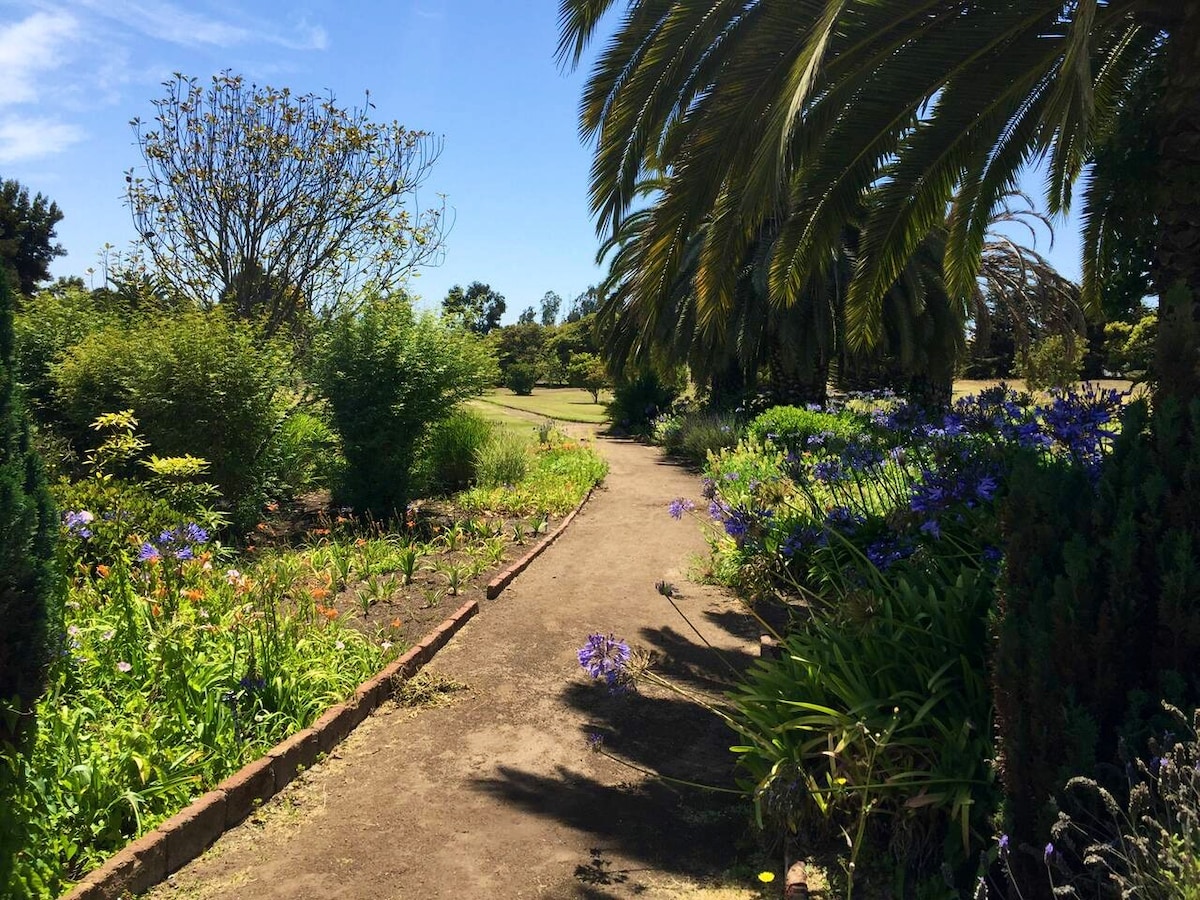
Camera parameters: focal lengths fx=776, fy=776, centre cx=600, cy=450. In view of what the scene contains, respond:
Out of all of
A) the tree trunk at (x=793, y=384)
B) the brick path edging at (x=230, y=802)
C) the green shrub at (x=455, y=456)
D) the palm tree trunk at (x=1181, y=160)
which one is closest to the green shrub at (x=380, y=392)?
the green shrub at (x=455, y=456)

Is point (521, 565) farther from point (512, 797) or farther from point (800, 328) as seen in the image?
point (800, 328)

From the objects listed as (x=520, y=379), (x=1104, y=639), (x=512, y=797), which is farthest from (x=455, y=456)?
(x=520, y=379)

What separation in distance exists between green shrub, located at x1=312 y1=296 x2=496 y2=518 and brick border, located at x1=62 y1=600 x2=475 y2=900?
15.3 feet

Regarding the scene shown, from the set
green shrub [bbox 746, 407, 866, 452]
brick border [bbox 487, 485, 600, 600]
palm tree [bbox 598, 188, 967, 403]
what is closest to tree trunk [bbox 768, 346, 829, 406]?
palm tree [bbox 598, 188, 967, 403]

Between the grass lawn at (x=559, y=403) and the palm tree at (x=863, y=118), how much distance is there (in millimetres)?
19750

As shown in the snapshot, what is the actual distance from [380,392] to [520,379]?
39946mm

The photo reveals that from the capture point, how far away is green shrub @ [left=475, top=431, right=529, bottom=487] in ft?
39.7

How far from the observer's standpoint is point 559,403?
42.9 metres

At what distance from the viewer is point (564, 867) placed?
10.6 feet

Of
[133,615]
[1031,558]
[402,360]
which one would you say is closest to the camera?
[1031,558]

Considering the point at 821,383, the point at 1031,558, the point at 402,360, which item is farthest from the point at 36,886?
the point at 821,383

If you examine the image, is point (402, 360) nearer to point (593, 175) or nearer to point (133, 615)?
point (593, 175)

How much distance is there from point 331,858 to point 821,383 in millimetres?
15996

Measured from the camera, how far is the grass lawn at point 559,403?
3359 centimetres
